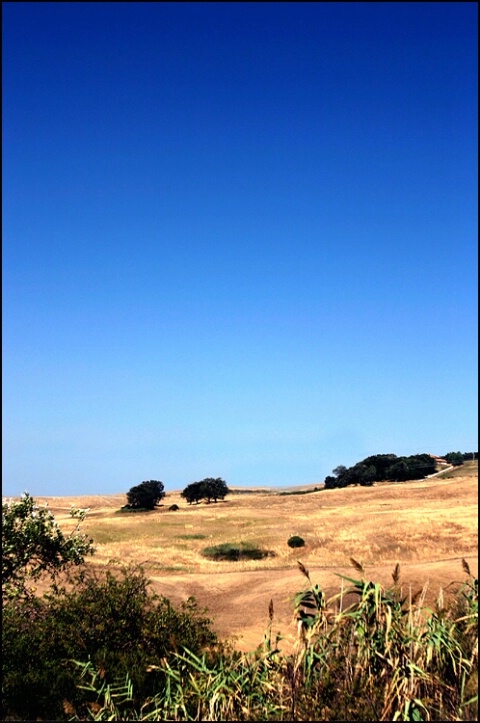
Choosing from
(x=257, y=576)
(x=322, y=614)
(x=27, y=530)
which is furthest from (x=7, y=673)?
(x=257, y=576)

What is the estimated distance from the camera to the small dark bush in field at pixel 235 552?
138 ft

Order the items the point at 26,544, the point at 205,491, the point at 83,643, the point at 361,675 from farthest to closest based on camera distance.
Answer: the point at 205,491 < the point at 26,544 < the point at 83,643 < the point at 361,675

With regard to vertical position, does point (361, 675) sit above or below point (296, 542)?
above

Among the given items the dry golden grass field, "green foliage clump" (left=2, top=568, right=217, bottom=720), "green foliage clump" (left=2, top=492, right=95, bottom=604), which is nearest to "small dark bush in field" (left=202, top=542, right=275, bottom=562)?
the dry golden grass field

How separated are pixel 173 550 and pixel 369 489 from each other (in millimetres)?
29384

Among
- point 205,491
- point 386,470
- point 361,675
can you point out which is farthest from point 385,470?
point 361,675

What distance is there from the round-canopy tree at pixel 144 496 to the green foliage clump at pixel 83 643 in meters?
53.7

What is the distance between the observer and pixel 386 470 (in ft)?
226

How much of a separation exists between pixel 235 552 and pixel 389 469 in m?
30.8

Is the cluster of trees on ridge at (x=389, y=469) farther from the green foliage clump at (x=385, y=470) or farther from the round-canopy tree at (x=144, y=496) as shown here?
the round-canopy tree at (x=144, y=496)

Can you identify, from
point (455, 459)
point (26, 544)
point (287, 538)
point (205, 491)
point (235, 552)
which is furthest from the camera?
point (205, 491)

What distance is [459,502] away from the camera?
50594mm

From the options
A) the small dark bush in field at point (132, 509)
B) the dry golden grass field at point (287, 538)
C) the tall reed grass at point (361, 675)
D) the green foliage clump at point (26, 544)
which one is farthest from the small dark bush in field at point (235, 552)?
the tall reed grass at point (361, 675)

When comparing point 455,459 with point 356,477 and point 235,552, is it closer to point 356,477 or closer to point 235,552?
point 356,477
